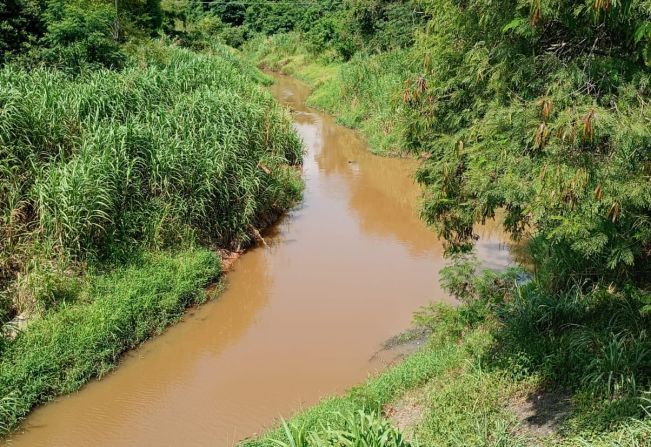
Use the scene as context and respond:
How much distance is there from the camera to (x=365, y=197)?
574 inches

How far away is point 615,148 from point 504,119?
807 mm

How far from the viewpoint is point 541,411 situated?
5.30 metres

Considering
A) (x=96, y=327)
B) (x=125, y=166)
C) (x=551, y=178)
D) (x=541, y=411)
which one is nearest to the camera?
(x=551, y=178)

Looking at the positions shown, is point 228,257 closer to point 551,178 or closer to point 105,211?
point 105,211

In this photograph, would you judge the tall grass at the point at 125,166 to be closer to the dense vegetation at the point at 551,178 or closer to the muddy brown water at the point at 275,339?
the muddy brown water at the point at 275,339

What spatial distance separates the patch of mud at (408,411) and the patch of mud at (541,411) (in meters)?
0.86

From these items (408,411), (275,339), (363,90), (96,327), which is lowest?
(275,339)

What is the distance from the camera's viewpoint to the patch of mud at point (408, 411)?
561 cm

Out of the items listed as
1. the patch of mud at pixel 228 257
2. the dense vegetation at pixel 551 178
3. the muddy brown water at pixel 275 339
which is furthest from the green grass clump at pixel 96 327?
the dense vegetation at pixel 551 178

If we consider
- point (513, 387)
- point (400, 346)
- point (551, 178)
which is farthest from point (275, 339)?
point (551, 178)

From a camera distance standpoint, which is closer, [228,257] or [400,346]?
[400,346]

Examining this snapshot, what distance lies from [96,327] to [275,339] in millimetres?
2350

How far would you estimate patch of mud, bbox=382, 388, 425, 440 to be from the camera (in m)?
5.61

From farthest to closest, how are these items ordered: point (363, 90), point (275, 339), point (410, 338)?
point (363, 90), point (275, 339), point (410, 338)
